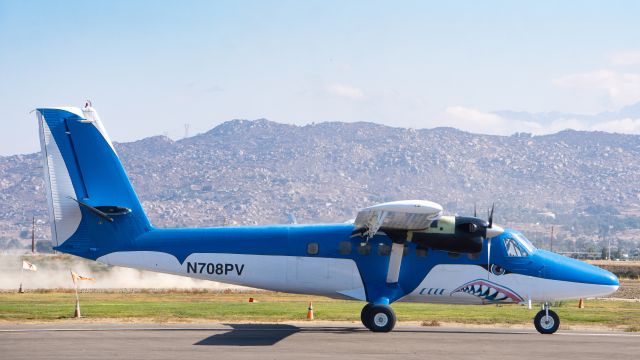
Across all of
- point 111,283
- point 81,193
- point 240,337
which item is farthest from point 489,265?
point 111,283

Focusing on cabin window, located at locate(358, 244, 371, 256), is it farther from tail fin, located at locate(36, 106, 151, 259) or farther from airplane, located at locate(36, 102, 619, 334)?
tail fin, located at locate(36, 106, 151, 259)

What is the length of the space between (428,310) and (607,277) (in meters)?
10.3

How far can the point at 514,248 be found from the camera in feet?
91.1

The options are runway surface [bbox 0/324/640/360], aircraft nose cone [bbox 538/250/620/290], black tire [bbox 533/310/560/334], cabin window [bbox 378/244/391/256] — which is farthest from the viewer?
aircraft nose cone [bbox 538/250/620/290]

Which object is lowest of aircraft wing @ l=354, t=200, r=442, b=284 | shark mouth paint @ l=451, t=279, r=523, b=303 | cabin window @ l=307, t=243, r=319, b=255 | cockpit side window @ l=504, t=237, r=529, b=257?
shark mouth paint @ l=451, t=279, r=523, b=303

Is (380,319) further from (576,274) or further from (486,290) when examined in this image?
(576,274)

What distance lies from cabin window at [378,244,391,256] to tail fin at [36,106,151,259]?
23.7 feet

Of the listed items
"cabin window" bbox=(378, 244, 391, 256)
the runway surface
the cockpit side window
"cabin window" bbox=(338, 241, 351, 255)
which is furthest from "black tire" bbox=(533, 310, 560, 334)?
"cabin window" bbox=(338, 241, 351, 255)

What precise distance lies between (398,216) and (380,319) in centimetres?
326

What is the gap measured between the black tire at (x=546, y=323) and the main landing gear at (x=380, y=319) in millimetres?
4305

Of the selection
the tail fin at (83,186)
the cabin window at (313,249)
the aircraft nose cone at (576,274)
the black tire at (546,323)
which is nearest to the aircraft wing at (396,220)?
the cabin window at (313,249)

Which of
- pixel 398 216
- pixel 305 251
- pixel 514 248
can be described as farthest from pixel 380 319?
pixel 514 248

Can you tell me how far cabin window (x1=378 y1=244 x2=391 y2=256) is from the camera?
A: 2753 centimetres

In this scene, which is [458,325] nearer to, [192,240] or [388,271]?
[388,271]
